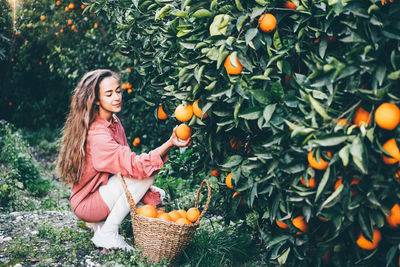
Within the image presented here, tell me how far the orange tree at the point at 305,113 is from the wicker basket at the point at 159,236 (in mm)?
398

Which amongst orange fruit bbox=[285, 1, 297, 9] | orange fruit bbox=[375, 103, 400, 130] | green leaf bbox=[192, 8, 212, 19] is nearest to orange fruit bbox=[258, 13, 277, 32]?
orange fruit bbox=[285, 1, 297, 9]

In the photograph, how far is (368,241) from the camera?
1752 millimetres

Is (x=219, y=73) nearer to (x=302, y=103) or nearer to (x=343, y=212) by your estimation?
(x=302, y=103)

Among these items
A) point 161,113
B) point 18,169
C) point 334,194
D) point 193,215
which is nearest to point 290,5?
point 334,194

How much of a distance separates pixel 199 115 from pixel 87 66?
4229 mm

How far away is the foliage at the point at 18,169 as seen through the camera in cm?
437

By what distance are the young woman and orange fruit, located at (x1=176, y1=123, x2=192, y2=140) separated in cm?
14

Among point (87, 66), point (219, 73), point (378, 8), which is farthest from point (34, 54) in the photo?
point (378, 8)

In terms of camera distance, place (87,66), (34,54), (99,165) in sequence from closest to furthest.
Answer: (99,165) < (87,66) < (34,54)

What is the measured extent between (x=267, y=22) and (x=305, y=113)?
0.47m

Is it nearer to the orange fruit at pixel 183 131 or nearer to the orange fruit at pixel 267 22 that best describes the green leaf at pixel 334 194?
the orange fruit at pixel 267 22

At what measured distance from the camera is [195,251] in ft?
9.04

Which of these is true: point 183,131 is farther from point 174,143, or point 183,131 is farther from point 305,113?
point 305,113

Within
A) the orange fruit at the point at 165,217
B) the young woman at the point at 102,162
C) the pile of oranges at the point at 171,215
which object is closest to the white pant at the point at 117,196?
the young woman at the point at 102,162
